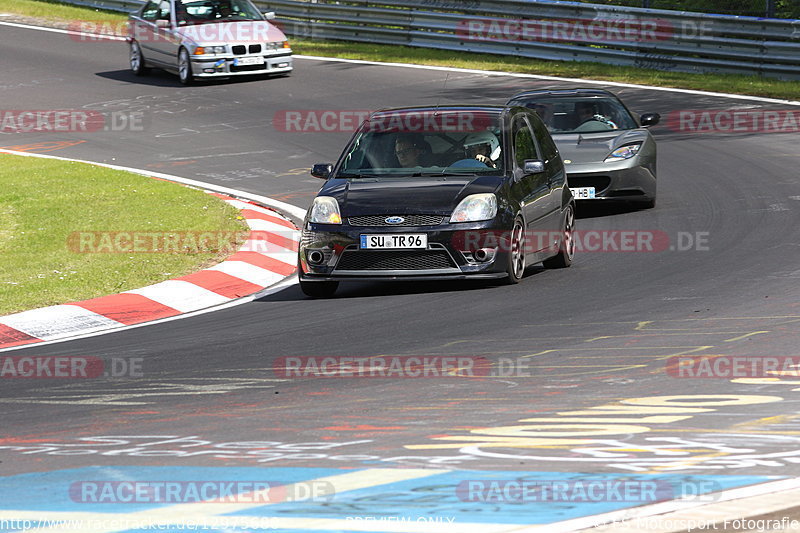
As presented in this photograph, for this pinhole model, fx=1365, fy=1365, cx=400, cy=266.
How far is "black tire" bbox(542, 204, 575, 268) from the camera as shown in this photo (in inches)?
484

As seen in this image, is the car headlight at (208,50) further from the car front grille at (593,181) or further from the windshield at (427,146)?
the windshield at (427,146)

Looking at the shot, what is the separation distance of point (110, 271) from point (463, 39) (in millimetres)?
17499

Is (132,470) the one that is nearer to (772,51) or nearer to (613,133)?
(613,133)

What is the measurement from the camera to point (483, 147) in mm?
11898

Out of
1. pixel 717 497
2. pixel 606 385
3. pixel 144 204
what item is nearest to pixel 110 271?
pixel 144 204

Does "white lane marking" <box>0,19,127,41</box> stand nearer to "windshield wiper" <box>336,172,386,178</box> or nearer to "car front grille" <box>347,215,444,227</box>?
"windshield wiper" <box>336,172,386,178</box>

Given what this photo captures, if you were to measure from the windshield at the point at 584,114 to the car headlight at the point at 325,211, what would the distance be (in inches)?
202

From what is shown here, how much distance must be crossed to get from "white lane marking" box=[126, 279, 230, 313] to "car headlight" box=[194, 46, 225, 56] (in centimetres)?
1380

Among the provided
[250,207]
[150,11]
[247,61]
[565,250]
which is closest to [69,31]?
[150,11]

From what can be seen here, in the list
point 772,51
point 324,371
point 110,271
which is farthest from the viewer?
point 772,51

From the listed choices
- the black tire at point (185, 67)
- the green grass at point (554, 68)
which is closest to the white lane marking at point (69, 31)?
the green grass at point (554, 68)

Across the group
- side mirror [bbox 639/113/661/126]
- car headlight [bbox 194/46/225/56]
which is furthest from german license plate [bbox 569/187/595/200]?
car headlight [bbox 194/46/225/56]

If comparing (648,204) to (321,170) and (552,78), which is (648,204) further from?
(552,78)

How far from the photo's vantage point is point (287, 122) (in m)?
21.8
